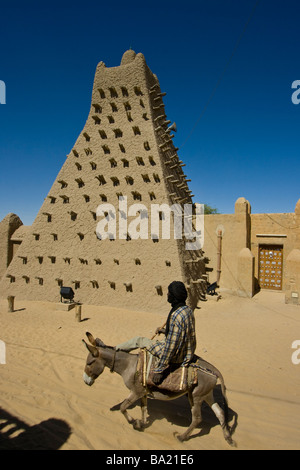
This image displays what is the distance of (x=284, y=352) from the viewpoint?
7887 millimetres

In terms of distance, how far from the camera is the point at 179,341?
3771 mm

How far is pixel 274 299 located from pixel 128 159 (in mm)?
10792

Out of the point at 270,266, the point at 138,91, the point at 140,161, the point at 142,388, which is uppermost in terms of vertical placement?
the point at 138,91

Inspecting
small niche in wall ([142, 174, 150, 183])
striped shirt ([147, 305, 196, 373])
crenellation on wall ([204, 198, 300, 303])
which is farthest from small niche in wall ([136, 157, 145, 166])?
striped shirt ([147, 305, 196, 373])

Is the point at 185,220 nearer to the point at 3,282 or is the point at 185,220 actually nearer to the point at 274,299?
the point at 274,299

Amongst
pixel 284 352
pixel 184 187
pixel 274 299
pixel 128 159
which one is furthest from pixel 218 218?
pixel 284 352

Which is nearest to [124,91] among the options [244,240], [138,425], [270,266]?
[244,240]

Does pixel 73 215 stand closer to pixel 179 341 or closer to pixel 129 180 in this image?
pixel 129 180

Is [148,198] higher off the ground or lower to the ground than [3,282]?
higher

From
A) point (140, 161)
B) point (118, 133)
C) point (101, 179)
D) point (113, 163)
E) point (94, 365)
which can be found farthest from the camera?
point (118, 133)

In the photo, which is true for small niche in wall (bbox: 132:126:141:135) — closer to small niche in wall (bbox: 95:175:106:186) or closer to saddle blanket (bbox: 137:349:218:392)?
small niche in wall (bbox: 95:175:106:186)

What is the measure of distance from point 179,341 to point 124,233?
9353 millimetres

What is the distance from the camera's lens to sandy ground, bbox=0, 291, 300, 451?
4.02 metres

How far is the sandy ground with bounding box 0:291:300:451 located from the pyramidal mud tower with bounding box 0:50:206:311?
7.53 ft
